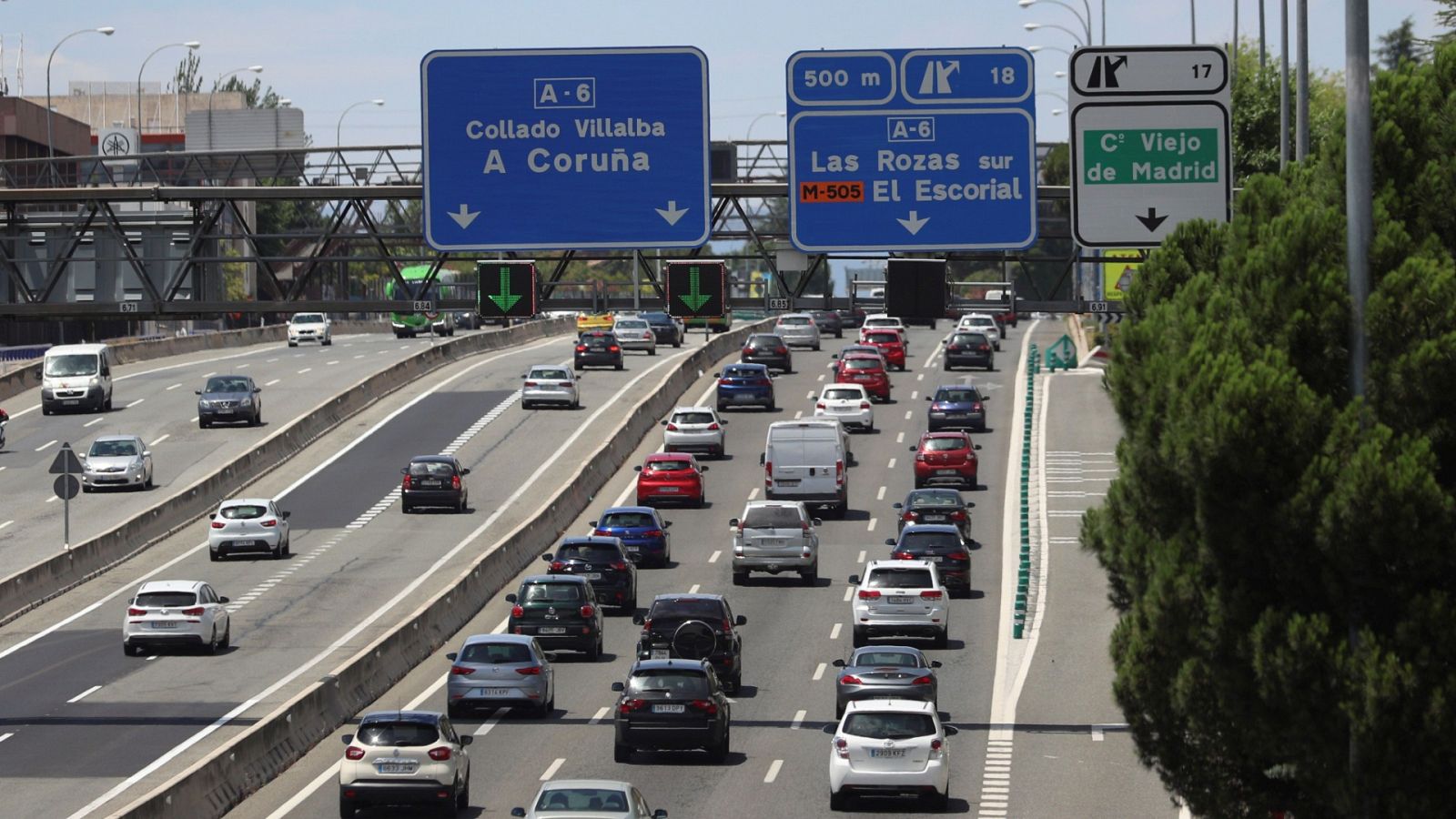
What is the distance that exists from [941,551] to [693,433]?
2010 centimetres

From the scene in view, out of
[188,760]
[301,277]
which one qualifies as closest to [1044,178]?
[301,277]

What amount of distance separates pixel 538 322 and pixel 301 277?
270 feet

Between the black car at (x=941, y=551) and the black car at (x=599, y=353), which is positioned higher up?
the black car at (x=599, y=353)

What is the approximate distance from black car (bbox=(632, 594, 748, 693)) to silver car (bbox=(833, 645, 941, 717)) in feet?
10.5

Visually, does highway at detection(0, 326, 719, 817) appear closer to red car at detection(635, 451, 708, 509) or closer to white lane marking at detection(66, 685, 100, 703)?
white lane marking at detection(66, 685, 100, 703)

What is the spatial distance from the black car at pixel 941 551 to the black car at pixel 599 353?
1616 inches

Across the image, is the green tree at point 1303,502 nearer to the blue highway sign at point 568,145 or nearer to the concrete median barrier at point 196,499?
the blue highway sign at point 568,145

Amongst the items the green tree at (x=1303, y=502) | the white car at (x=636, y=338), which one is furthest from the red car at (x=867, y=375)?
the green tree at (x=1303, y=502)

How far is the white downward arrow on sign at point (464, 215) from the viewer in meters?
28.9

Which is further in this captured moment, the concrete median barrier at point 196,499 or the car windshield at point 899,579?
the concrete median barrier at point 196,499

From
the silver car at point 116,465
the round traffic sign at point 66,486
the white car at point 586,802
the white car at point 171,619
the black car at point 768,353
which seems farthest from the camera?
the black car at point 768,353

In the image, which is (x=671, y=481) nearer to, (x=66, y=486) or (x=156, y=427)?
(x=66, y=486)

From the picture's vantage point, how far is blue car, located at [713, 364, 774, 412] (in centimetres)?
7612

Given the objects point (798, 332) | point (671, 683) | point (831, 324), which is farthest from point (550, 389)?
point (671, 683)
